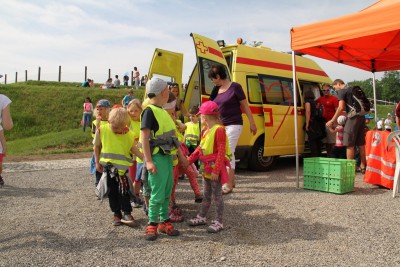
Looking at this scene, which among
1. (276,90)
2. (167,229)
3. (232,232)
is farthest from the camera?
(276,90)

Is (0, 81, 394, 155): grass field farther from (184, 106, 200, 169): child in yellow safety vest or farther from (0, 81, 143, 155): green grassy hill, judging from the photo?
(184, 106, 200, 169): child in yellow safety vest

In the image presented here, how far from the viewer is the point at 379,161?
19.6 feet

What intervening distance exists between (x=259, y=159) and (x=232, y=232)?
12.4 feet

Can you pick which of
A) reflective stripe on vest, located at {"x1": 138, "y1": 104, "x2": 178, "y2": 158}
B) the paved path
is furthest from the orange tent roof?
the paved path

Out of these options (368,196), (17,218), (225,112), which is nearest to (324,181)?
(368,196)

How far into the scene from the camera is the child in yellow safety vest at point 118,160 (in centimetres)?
409

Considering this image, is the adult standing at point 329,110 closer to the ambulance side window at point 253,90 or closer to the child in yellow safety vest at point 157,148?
the ambulance side window at point 253,90

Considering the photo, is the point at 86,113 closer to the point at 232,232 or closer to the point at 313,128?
the point at 313,128

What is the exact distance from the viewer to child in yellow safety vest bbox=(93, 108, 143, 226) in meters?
4.09

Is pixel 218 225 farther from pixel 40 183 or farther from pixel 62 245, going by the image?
pixel 40 183

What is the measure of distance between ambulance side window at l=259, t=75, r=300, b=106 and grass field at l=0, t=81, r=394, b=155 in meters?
8.82

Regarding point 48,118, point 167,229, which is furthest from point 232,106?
point 48,118

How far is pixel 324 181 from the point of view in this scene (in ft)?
18.8

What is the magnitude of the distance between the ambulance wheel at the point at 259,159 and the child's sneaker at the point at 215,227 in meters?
3.55
